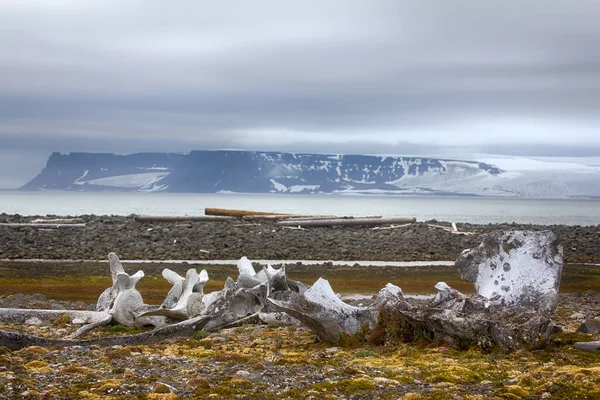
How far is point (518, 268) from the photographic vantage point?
39.2 feet

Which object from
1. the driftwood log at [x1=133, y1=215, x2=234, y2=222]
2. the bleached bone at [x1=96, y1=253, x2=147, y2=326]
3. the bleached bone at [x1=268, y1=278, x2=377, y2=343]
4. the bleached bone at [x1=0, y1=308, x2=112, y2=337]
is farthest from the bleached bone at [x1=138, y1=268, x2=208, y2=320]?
the driftwood log at [x1=133, y1=215, x2=234, y2=222]

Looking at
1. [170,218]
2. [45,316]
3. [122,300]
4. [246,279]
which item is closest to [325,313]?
[246,279]

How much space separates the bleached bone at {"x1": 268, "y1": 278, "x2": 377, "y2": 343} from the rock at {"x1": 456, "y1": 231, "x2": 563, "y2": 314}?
1.69 meters

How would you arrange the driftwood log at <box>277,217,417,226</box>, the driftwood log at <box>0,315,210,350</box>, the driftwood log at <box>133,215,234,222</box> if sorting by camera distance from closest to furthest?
the driftwood log at <box>0,315,210,350</box> → the driftwood log at <box>277,217,417,226</box> → the driftwood log at <box>133,215,234,222</box>

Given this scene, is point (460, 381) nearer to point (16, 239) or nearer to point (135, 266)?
point (135, 266)

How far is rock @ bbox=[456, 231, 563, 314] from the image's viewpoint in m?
11.7

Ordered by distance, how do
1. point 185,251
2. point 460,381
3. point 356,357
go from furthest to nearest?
point 185,251 < point 356,357 < point 460,381

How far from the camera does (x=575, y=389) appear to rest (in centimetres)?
855

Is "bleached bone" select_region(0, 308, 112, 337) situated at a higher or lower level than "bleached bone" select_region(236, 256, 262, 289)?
lower

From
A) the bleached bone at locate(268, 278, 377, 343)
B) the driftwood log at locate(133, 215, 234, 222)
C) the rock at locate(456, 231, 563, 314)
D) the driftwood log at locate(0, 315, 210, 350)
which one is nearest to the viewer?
the driftwood log at locate(0, 315, 210, 350)

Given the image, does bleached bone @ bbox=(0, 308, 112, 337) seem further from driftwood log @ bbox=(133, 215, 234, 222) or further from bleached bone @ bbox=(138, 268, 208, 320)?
driftwood log @ bbox=(133, 215, 234, 222)

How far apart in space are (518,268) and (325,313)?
9.26 feet

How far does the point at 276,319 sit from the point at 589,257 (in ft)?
76.4

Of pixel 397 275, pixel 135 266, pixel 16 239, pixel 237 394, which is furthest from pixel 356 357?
pixel 16 239
